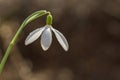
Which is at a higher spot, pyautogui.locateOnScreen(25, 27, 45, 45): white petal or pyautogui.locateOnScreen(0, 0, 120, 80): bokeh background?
pyautogui.locateOnScreen(25, 27, 45, 45): white petal

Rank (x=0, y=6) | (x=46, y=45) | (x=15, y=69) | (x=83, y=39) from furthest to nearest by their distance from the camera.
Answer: (x=0, y=6), (x=83, y=39), (x=15, y=69), (x=46, y=45)

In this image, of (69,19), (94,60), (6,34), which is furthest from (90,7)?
(6,34)

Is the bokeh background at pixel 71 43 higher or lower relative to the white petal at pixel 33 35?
lower

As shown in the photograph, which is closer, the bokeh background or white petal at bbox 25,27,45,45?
white petal at bbox 25,27,45,45

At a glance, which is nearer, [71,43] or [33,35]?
[33,35]

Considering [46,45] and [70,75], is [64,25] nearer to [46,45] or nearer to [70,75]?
[70,75]

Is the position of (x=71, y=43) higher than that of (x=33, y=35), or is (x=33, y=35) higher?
(x=33, y=35)

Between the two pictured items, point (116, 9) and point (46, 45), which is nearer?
point (46, 45)

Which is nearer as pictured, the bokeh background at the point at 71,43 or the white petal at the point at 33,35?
the white petal at the point at 33,35
